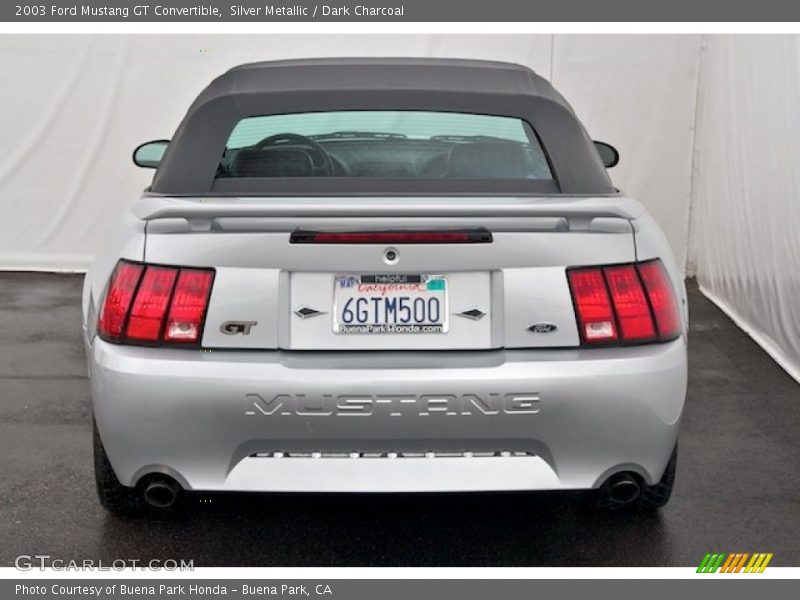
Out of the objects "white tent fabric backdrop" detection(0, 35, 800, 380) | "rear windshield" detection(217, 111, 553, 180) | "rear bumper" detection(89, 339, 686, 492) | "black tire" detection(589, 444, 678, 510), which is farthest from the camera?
"white tent fabric backdrop" detection(0, 35, 800, 380)

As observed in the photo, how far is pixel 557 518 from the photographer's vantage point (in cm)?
355

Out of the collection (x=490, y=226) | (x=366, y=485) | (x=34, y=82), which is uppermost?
(x=490, y=226)

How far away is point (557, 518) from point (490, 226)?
1247 millimetres

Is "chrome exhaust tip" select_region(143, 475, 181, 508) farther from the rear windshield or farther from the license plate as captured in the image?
the rear windshield

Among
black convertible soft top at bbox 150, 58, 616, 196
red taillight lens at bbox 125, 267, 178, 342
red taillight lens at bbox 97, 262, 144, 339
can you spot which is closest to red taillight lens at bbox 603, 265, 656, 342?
black convertible soft top at bbox 150, 58, 616, 196

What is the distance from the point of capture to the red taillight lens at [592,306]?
2832 millimetres

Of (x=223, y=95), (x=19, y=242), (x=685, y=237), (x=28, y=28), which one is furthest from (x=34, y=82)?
(x=223, y=95)

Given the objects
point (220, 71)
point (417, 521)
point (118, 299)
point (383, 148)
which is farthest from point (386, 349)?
point (220, 71)

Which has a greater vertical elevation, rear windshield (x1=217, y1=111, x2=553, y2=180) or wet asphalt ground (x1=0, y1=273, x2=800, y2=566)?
rear windshield (x1=217, y1=111, x2=553, y2=180)

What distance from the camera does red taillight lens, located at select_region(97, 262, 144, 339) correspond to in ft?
9.41

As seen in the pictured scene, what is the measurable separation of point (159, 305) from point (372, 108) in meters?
1.19

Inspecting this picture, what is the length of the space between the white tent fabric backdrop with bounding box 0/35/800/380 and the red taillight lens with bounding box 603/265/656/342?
5278mm

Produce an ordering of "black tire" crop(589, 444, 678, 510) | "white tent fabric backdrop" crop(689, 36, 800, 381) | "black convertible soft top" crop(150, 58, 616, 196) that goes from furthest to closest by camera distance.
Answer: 1. "white tent fabric backdrop" crop(689, 36, 800, 381)
2. "black convertible soft top" crop(150, 58, 616, 196)
3. "black tire" crop(589, 444, 678, 510)

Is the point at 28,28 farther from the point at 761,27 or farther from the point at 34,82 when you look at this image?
the point at 761,27
